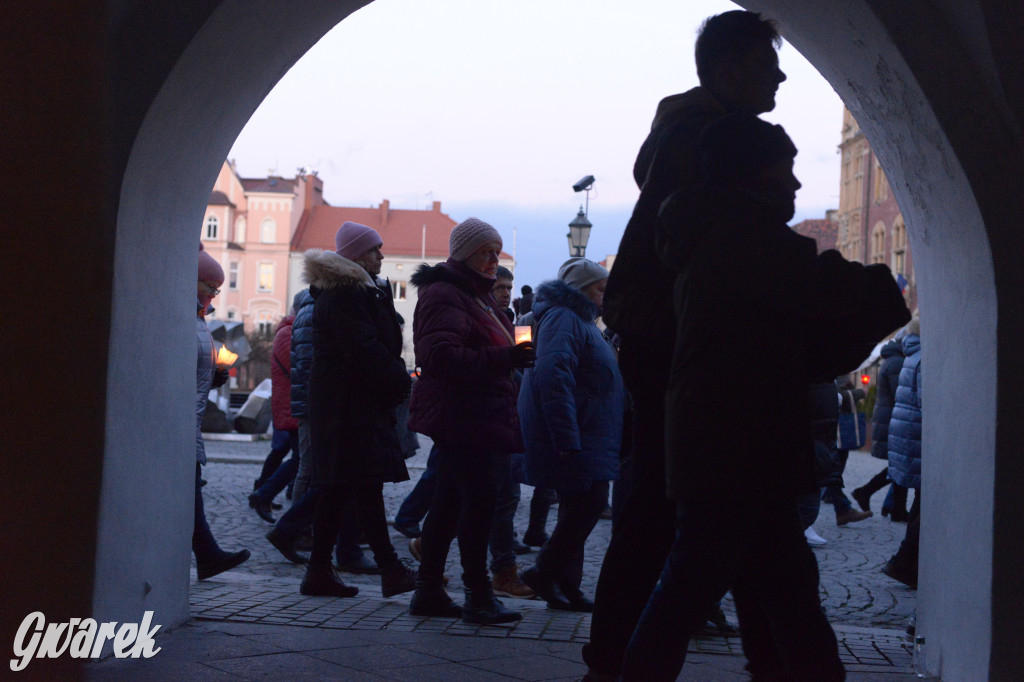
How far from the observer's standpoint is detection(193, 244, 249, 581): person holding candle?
6410 millimetres

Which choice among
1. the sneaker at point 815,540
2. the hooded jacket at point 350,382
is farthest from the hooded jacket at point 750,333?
the sneaker at point 815,540

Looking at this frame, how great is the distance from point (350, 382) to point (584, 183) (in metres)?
14.5

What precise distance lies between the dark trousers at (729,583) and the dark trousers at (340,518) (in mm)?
2981

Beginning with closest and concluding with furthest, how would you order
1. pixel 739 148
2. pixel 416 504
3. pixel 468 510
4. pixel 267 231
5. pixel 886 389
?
pixel 739 148 < pixel 468 510 < pixel 416 504 < pixel 886 389 < pixel 267 231

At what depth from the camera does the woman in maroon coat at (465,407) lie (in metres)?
5.45

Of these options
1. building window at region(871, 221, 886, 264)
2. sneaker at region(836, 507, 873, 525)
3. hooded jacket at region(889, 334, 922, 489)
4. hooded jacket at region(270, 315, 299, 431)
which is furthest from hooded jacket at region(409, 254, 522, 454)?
building window at region(871, 221, 886, 264)

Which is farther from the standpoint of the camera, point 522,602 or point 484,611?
point 522,602

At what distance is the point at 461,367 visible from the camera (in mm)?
5398

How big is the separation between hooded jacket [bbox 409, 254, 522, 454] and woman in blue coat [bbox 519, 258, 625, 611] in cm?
51

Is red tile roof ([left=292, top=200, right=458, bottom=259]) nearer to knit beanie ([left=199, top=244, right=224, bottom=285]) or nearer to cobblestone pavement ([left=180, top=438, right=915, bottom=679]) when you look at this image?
cobblestone pavement ([left=180, top=438, right=915, bottom=679])

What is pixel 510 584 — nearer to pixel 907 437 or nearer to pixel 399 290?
pixel 907 437

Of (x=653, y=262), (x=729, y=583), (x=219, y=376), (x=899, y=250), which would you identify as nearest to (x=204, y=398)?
(x=219, y=376)

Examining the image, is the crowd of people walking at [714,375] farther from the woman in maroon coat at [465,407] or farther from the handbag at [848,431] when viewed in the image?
the handbag at [848,431]

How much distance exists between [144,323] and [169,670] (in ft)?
Answer: 4.31
